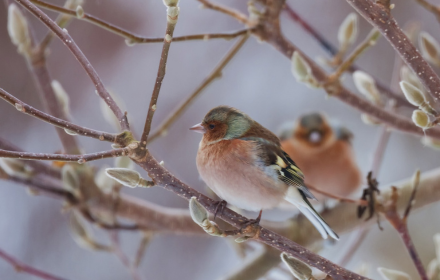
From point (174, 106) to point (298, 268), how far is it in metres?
0.88

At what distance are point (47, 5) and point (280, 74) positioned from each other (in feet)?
3.14

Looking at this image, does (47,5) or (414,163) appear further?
(414,163)

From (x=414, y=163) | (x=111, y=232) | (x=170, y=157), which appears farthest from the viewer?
(x=414, y=163)

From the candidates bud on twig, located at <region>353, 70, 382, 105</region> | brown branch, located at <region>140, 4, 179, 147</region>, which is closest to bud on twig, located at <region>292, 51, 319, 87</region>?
bud on twig, located at <region>353, 70, 382, 105</region>

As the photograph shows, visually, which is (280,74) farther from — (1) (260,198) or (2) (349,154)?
(1) (260,198)

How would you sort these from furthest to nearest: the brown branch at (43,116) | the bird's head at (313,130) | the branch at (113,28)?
the bird's head at (313,130) → the branch at (113,28) → the brown branch at (43,116)

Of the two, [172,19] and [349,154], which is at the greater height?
[172,19]

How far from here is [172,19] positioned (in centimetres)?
47

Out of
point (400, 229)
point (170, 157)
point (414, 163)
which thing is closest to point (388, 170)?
point (414, 163)

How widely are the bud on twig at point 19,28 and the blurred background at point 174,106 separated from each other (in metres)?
0.25

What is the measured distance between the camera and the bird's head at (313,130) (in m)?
1.43

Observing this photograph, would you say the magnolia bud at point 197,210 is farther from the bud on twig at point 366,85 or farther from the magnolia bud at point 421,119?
the bud on twig at point 366,85

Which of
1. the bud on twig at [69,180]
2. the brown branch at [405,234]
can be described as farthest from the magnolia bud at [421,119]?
the bud on twig at [69,180]

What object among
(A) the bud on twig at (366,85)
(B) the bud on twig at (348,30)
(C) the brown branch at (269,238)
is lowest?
(C) the brown branch at (269,238)
